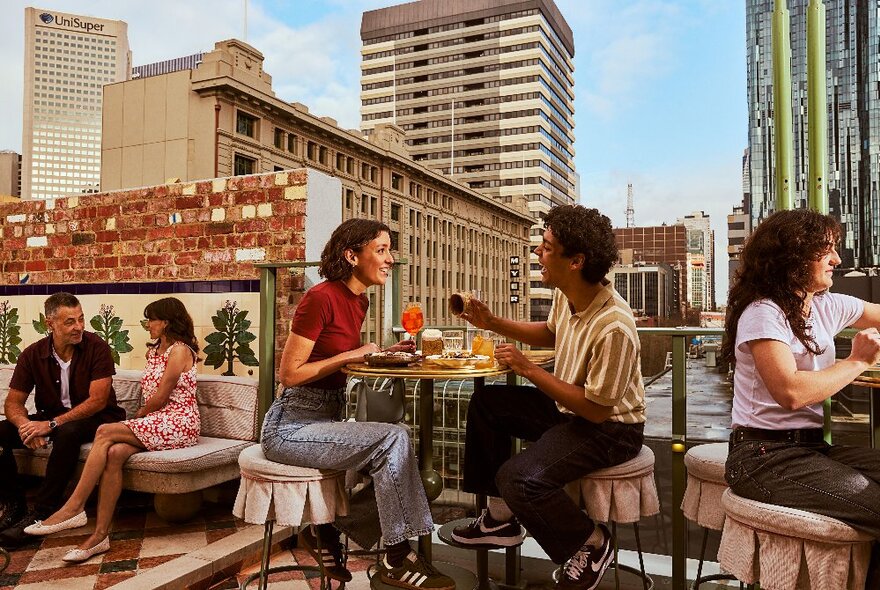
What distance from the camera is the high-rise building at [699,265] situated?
169375 millimetres

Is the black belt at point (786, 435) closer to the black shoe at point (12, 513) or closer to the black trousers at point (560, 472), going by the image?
the black trousers at point (560, 472)

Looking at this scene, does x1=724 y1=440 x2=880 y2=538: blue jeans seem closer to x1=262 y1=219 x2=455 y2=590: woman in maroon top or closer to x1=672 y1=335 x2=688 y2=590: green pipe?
x1=672 y1=335 x2=688 y2=590: green pipe

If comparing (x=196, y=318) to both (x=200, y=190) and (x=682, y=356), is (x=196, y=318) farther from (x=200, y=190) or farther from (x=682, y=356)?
(x=682, y=356)

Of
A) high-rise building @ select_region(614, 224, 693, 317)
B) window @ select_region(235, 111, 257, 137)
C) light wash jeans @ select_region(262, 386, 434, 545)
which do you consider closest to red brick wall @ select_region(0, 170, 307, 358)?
light wash jeans @ select_region(262, 386, 434, 545)

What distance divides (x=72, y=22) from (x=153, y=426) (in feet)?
453

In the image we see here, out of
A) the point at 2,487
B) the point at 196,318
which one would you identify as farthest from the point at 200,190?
the point at 2,487

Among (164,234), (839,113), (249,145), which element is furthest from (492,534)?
(249,145)

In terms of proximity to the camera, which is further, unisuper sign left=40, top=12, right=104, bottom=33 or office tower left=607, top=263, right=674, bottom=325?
office tower left=607, top=263, right=674, bottom=325

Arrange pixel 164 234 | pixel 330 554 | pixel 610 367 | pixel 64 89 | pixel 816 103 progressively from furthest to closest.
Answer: pixel 64 89 < pixel 816 103 < pixel 164 234 < pixel 330 554 < pixel 610 367

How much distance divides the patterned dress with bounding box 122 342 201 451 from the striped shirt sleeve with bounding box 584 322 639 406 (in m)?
2.25

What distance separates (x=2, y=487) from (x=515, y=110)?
86.0 metres

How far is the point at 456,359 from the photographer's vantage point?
2.38 metres

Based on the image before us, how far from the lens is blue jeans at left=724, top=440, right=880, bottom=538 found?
5.61ft

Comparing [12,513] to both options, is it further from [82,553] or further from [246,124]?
[246,124]
